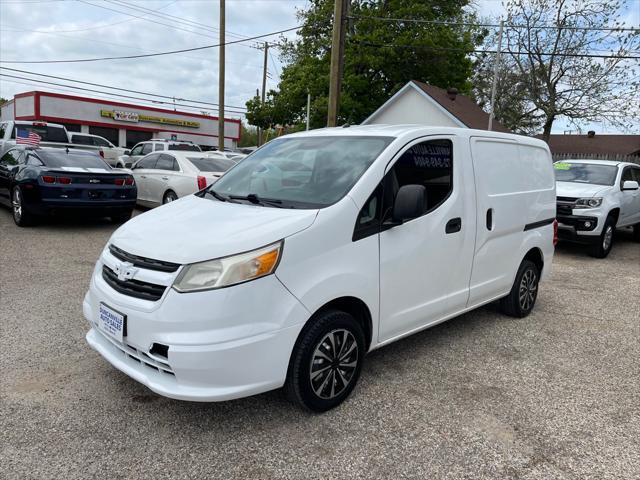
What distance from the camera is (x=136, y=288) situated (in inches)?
113

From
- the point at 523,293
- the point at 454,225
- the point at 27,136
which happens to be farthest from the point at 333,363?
the point at 27,136

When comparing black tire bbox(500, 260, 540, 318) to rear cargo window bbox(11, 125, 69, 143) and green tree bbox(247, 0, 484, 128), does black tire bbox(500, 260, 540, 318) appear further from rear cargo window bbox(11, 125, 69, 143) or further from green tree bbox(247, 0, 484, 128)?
green tree bbox(247, 0, 484, 128)

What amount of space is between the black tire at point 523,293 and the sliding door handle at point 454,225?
57.4 inches

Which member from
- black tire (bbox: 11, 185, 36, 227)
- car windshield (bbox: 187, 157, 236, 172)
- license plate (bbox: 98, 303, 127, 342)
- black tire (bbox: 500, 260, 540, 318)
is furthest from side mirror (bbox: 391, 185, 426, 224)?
black tire (bbox: 11, 185, 36, 227)

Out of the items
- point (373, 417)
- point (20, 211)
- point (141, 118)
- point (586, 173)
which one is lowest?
point (373, 417)

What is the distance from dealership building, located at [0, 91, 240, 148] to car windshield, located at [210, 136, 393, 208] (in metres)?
35.4

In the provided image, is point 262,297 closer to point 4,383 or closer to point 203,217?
point 203,217

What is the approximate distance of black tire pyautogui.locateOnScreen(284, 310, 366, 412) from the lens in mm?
2932

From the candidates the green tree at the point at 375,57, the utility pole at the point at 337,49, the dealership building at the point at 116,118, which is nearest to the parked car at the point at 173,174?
the utility pole at the point at 337,49

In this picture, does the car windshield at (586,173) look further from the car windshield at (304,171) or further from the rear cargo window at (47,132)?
the rear cargo window at (47,132)

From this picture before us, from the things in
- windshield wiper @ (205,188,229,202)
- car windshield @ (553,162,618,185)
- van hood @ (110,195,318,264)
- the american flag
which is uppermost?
the american flag

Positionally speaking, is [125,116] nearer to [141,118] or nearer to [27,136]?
[141,118]

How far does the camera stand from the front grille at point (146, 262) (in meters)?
2.74

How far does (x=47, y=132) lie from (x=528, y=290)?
1543 centimetres
